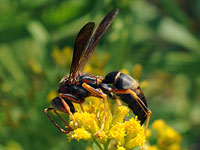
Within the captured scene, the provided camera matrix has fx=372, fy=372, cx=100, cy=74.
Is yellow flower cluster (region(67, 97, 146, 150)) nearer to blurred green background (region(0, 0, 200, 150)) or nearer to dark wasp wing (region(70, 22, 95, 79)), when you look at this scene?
dark wasp wing (region(70, 22, 95, 79))

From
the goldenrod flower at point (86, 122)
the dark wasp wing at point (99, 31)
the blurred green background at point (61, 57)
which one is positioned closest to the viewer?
the goldenrod flower at point (86, 122)

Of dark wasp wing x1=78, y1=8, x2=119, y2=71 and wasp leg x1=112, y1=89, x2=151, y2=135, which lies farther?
dark wasp wing x1=78, y1=8, x2=119, y2=71

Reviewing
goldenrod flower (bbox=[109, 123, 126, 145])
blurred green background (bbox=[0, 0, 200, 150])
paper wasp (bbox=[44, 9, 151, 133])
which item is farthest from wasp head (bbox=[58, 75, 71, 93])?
blurred green background (bbox=[0, 0, 200, 150])

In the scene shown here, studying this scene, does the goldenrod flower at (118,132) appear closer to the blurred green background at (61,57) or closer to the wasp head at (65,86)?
the wasp head at (65,86)

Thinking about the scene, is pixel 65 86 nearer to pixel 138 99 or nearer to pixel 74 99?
pixel 74 99

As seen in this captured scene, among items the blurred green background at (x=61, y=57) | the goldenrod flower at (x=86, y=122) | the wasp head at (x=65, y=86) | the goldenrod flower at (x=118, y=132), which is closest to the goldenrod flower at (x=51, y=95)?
the blurred green background at (x=61, y=57)
